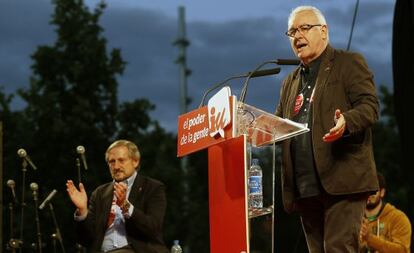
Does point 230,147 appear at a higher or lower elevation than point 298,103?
lower

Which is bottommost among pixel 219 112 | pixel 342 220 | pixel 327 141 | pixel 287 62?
pixel 342 220

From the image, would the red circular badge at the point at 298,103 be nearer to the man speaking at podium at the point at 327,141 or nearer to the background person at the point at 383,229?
the man speaking at podium at the point at 327,141

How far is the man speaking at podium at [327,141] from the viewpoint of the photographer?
4.62 metres

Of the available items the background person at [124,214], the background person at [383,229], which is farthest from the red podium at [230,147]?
the background person at [383,229]

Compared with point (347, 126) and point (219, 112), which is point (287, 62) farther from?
point (347, 126)

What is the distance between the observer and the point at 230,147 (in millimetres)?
4789

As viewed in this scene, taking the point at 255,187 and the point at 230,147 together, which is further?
the point at 230,147

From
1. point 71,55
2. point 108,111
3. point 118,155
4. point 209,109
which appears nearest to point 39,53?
point 71,55

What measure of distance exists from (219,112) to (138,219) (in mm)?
2340

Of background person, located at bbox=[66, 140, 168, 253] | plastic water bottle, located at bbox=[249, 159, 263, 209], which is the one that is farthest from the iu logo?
background person, located at bbox=[66, 140, 168, 253]

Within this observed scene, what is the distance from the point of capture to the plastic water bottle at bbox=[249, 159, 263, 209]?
466 cm

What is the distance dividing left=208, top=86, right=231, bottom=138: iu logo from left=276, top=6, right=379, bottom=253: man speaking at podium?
1.36 feet

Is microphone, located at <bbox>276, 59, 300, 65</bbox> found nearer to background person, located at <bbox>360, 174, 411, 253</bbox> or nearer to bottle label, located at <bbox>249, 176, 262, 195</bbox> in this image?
bottle label, located at <bbox>249, 176, 262, 195</bbox>

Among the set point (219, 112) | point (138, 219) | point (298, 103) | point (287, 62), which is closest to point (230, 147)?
point (219, 112)
